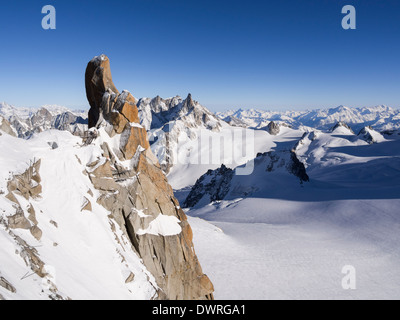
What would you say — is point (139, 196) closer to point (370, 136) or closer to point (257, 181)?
point (257, 181)

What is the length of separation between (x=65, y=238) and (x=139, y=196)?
6537 mm

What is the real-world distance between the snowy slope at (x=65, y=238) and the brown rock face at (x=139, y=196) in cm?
104

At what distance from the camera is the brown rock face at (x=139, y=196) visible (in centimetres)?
1872

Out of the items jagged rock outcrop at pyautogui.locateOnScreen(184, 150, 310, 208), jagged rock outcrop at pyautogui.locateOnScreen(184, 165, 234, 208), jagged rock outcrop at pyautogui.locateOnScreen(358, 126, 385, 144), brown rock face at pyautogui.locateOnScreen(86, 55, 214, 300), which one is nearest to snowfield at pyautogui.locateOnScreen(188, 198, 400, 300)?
brown rock face at pyautogui.locateOnScreen(86, 55, 214, 300)

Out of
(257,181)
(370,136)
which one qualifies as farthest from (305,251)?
(370,136)

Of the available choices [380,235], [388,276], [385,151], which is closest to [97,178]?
[388,276]

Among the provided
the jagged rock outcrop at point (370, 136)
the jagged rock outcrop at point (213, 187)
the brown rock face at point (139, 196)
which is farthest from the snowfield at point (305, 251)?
the jagged rock outcrop at point (370, 136)

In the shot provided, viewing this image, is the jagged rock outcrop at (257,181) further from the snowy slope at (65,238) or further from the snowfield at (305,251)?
the snowy slope at (65,238)

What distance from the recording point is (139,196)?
20.0 meters

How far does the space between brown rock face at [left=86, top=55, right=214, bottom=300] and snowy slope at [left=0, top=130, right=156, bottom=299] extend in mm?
1038

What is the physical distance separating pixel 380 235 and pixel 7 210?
4850cm

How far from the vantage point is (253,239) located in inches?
1585

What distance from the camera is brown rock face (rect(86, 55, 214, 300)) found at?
61.4 ft

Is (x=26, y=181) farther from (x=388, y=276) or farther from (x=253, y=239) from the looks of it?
(x=388, y=276)
